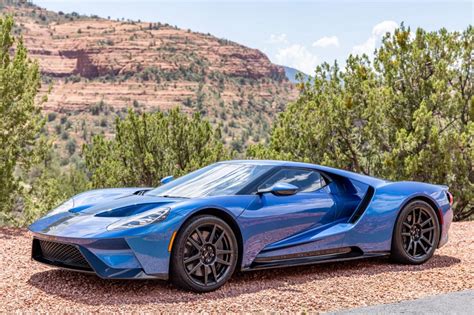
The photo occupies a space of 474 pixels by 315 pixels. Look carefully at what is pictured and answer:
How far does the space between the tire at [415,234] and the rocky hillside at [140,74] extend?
236 feet

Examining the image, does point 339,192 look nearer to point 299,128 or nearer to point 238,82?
point 299,128

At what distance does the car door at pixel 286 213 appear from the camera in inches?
237

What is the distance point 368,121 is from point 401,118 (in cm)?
93

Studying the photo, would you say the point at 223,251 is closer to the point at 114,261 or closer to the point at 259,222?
the point at 259,222

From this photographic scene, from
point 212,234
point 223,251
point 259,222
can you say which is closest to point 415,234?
point 259,222

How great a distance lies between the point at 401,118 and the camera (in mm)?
17359

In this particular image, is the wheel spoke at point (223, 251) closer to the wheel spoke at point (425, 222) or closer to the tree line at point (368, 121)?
the wheel spoke at point (425, 222)

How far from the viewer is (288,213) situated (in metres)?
6.29

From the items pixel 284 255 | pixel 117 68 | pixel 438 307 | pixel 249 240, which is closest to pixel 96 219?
pixel 249 240

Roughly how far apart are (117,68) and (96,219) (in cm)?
11909

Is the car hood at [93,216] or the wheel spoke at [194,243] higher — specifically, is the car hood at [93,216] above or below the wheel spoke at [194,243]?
above

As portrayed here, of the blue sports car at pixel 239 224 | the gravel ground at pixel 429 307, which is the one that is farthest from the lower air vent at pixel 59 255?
the gravel ground at pixel 429 307

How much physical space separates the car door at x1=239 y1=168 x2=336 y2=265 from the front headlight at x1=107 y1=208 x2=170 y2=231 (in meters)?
0.76

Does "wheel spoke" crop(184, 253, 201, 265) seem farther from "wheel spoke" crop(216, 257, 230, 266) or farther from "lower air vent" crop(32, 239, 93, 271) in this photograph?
"lower air vent" crop(32, 239, 93, 271)
